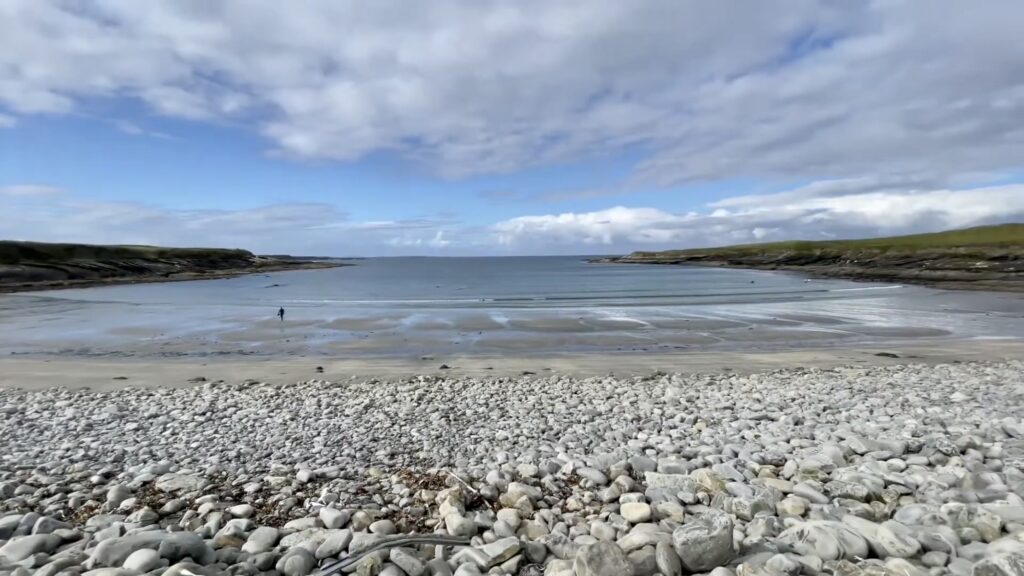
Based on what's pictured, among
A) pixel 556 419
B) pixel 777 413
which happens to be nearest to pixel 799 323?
pixel 777 413

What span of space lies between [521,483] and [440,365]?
10.1 m

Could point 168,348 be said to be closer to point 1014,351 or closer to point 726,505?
point 726,505

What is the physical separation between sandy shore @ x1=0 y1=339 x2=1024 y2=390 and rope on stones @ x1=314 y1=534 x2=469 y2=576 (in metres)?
9.40

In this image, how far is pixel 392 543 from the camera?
4.47 meters

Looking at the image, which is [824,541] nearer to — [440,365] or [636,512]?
[636,512]

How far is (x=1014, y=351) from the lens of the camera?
1709 cm

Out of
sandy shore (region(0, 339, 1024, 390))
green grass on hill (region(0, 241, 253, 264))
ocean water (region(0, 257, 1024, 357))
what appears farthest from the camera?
green grass on hill (region(0, 241, 253, 264))

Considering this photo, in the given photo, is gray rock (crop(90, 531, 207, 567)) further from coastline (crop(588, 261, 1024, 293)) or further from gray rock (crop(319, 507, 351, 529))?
coastline (crop(588, 261, 1024, 293))

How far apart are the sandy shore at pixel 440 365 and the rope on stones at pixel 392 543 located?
30.8ft

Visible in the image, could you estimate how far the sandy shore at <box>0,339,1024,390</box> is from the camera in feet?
44.6

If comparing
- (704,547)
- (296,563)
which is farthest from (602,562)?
(296,563)

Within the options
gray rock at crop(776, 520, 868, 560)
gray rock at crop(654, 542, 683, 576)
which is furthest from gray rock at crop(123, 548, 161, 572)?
gray rock at crop(776, 520, 868, 560)

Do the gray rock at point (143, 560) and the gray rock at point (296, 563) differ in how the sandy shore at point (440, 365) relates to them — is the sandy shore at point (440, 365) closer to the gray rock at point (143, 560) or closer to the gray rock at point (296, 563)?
the gray rock at point (143, 560)

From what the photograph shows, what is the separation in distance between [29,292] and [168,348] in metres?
42.3
